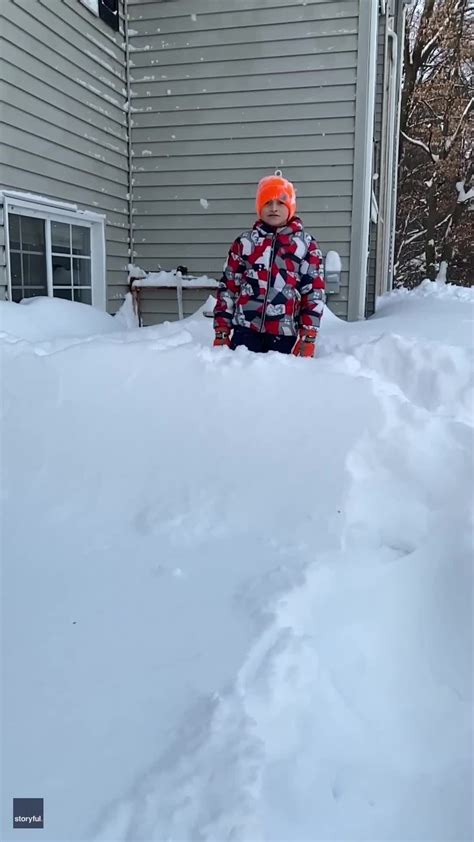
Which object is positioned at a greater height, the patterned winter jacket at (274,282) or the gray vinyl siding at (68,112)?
the gray vinyl siding at (68,112)

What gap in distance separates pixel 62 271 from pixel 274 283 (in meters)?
2.94

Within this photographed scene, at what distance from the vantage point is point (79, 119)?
5.32 meters

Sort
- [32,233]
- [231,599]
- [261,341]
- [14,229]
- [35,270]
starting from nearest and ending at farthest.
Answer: [231,599]
[261,341]
[14,229]
[32,233]
[35,270]

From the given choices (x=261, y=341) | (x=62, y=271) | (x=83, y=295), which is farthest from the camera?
(x=83, y=295)

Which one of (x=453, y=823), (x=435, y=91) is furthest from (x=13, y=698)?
(x=435, y=91)

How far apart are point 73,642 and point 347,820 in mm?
737

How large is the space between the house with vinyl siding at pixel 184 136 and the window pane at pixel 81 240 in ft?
0.07

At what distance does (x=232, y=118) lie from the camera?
589 centimetres

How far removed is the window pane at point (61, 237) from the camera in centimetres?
527

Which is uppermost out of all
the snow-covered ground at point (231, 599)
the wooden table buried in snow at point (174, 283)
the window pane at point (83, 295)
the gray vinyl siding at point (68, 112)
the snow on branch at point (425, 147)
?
the snow on branch at point (425, 147)

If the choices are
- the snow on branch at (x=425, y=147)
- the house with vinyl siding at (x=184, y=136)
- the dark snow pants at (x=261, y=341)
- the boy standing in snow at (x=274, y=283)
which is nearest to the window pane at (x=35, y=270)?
the house with vinyl siding at (x=184, y=136)

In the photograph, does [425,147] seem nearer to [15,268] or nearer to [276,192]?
[15,268]

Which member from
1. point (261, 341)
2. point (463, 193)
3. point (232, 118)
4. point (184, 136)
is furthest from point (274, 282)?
point (463, 193)

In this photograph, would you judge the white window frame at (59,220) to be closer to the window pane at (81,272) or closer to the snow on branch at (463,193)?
the window pane at (81,272)
